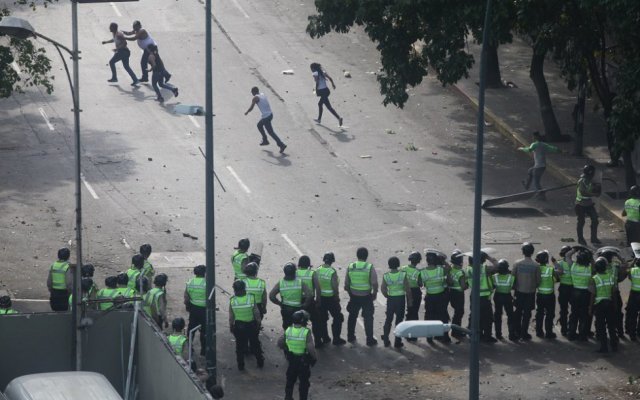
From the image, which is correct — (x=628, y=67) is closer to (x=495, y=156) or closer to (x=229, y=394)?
(x=495, y=156)

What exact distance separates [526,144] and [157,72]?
30.4 feet

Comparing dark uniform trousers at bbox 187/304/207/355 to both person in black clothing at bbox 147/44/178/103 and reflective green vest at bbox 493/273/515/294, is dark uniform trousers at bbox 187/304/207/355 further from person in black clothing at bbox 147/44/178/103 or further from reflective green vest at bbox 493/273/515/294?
person in black clothing at bbox 147/44/178/103

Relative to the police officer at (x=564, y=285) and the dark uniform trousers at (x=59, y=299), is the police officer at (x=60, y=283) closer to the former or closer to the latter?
the dark uniform trousers at (x=59, y=299)

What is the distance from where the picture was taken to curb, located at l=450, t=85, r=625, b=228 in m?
29.0

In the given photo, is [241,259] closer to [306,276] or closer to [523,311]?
[306,276]

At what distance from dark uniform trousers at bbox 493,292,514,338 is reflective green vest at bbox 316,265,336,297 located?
8.83 feet

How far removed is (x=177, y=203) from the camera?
29297 millimetres

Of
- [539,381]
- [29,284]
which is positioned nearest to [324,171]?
[29,284]

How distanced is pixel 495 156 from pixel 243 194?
6723 millimetres

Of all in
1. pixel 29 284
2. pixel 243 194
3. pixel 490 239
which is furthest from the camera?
pixel 243 194

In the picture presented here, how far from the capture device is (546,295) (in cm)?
2259

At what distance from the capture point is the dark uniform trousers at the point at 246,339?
829 inches

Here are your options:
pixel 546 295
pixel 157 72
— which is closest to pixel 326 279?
pixel 546 295

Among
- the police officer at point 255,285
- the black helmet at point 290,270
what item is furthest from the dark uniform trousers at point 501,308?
the police officer at point 255,285
